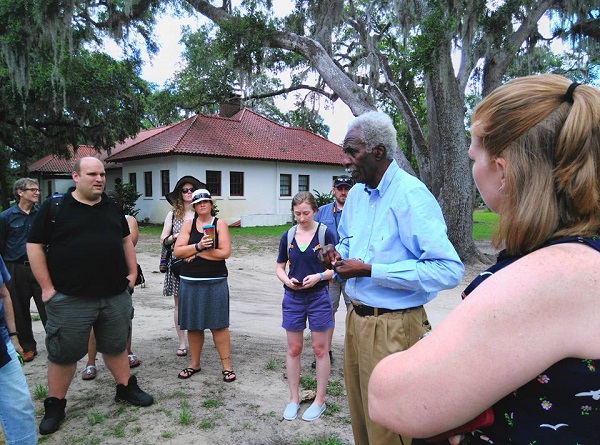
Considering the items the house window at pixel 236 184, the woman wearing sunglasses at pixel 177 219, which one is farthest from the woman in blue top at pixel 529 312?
the house window at pixel 236 184

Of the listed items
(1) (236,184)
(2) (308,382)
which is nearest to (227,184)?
(1) (236,184)

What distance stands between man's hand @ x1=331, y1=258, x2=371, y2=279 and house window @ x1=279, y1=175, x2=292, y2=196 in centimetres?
2378

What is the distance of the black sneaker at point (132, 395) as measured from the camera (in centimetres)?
392

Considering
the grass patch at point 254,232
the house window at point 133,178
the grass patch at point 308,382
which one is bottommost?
the grass patch at point 254,232

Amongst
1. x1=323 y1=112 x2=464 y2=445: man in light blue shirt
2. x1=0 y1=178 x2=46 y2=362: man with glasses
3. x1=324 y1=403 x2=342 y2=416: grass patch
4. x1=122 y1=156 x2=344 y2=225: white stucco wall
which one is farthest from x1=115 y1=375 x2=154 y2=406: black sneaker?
x1=122 y1=156 x2=344 y2=225: white stucco wall

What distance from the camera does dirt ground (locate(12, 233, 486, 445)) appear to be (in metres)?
3.46

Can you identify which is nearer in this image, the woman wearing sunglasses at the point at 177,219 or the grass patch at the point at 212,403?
the grass patch at the point at 212,403

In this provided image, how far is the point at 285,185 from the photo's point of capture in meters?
26.3

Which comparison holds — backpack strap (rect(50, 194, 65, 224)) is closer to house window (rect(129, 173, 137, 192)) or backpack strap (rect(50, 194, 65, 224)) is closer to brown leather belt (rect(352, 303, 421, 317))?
brown leather belt (rect(352, 303, 421, 317))

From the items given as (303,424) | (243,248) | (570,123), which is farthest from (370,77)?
(570,123)

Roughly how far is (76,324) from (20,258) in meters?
2.36

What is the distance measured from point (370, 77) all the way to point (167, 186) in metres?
14.3

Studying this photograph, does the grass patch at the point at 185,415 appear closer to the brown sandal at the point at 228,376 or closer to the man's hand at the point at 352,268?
the brown sandal at the point at 228,376

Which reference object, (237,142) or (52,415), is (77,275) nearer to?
(52,415)
